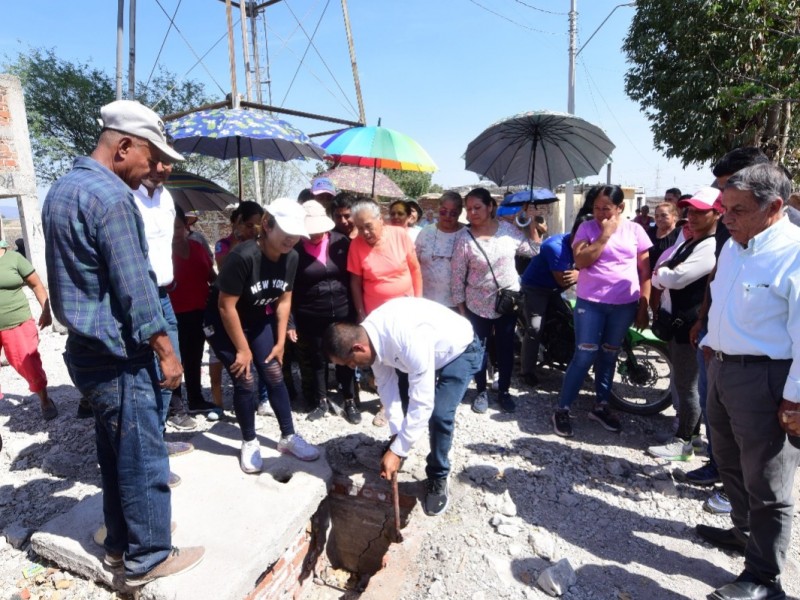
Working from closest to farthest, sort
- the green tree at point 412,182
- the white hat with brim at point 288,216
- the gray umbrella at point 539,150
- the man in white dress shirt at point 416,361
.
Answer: the man in white dress shirt at point 416,361, the white hat with brim at point 288,216, the gray umbrella at point 539,150, the green tree at point 412,182

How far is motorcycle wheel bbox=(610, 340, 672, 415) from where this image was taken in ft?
13.3

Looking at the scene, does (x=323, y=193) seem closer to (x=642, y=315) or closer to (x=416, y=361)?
(x=416, y=361)

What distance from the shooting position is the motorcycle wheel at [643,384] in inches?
160

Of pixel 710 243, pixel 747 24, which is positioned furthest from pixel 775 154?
pixel 710 243

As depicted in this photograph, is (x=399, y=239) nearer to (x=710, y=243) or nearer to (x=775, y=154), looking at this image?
(x=710, y=243)

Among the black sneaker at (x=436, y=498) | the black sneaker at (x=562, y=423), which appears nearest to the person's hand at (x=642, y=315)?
the black sneaker at (x=562, y=423)

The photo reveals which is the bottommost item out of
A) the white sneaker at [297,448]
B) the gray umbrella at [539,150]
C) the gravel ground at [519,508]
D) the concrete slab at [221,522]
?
the gravel ground at [519,508]

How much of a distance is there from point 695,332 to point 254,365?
112 inches

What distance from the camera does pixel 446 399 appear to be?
275cm

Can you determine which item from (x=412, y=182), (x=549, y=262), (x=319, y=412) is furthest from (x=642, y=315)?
(x=412, y=182)

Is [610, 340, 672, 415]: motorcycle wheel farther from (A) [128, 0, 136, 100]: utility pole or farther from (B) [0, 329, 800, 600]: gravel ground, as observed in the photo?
(A) [128, 0, 136, 100]: utility pole

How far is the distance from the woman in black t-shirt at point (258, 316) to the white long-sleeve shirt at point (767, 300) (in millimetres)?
2173

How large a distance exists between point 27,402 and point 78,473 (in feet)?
6.02

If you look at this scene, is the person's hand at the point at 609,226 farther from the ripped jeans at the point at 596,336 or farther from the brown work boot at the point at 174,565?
the brown work boot at the point at 174,565
